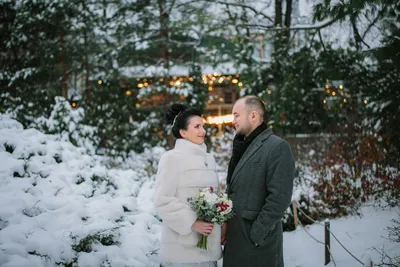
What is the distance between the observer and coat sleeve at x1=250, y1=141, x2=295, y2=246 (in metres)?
2.74

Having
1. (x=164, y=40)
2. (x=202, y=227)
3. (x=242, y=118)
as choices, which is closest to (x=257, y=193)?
(x=202, y=227)

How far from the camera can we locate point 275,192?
9.00 feet

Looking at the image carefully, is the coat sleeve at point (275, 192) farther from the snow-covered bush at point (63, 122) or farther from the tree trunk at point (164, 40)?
the tree trunk at point (164, 40)

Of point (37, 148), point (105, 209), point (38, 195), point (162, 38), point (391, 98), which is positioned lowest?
point (105, 209)

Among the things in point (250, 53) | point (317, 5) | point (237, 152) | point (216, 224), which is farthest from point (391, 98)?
point (216, 224)

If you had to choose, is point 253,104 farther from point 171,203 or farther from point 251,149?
point 171,203

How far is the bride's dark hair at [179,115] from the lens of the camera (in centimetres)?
318

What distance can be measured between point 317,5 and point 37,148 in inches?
209

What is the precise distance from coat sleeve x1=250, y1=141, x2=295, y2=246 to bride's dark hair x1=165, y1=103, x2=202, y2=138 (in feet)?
2.77

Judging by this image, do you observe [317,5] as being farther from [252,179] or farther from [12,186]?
[12,186]

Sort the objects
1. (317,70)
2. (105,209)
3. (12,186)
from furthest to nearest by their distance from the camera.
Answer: (317,70)
(105,209)
(12,186)

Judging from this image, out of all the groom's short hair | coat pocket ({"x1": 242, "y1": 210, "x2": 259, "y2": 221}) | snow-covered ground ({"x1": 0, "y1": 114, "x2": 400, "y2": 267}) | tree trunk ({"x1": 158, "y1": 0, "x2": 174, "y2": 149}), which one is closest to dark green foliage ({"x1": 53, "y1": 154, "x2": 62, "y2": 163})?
snow-covered ground ({"x1": 0, "y1": 114, "x2": 400, "y2": 267})

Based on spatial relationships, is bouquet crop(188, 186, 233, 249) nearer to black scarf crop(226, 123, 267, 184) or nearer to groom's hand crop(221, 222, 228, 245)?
groom's hand crop(221, 222, 228, 245)

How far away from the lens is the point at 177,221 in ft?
9.41
